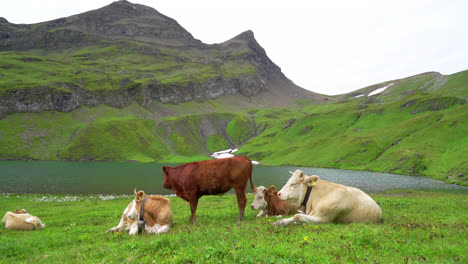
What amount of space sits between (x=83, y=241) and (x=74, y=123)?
7267 inches

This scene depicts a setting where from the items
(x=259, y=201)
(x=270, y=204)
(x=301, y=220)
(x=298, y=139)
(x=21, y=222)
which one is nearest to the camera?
(x=301, y=220)

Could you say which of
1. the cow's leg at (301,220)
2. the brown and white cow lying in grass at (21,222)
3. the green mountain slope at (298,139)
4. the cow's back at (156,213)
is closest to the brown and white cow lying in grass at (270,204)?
the cow's leg at (301,220)

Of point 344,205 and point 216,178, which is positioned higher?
point 216,178

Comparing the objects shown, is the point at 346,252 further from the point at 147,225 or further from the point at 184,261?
the point at 147,225

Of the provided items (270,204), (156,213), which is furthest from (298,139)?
(156,213)

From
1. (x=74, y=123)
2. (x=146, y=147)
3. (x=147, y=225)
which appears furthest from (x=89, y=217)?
(x=74, y=123)

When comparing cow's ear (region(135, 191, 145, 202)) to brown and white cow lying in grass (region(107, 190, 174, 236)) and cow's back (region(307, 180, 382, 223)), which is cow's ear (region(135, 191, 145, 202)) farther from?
cow's back (region(307, 180, 382, 223))

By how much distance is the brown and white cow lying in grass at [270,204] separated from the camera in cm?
1330

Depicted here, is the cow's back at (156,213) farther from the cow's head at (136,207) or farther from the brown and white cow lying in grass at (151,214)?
the cow's head at (136,207)

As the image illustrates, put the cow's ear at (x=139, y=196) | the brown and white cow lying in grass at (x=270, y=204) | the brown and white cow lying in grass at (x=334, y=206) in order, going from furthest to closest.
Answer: the brown and white cow lying in grass at (x=270, y=204)
the cow's ear at (x=139, y=196)
the brown and white cow lying in grass at (x=334, y=206)

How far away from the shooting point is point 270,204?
44.6 ft

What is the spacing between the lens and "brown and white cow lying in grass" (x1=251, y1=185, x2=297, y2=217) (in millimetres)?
13297

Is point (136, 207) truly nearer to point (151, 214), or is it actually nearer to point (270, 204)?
point (151, 214)

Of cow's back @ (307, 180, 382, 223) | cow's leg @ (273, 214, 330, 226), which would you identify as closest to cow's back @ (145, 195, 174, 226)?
cow's leg @ (273, 214, 330, 226)
